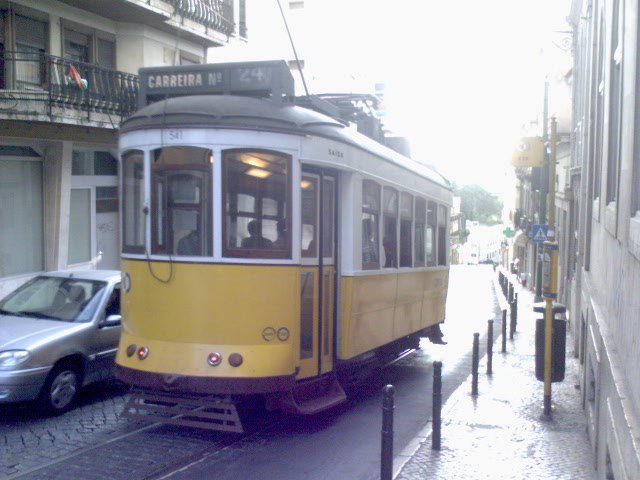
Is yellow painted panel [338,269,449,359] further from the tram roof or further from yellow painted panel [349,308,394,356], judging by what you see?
the tram roof

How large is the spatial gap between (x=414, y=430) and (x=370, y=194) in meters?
2.91

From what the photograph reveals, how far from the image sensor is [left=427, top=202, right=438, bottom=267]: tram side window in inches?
527

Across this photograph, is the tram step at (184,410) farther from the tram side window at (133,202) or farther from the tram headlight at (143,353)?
the tram side window at (133,202)

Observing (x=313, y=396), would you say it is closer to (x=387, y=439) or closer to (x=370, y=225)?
(x=370, y=225)

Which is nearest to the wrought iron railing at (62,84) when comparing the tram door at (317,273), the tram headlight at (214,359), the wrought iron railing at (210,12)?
the wrought iron railing at (210,12)

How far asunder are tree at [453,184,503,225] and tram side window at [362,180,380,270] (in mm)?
108427

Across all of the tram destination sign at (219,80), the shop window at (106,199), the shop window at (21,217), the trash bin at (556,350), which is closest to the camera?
→ the tram destination sign at (219,80)

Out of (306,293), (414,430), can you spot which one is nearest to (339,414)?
(414,430)

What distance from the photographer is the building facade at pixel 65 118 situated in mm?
16859

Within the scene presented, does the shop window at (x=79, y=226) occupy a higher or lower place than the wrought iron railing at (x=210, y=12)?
lower

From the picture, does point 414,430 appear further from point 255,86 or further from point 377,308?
point 255,86

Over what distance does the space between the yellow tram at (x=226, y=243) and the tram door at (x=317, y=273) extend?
2 cm

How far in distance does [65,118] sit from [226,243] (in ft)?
32.9

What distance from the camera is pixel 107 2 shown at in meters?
19.0
